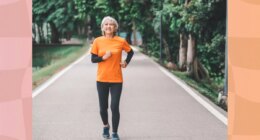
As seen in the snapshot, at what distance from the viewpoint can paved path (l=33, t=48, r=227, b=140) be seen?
8.77 metres

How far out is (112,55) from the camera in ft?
25.7

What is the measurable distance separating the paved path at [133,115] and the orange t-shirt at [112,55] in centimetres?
101

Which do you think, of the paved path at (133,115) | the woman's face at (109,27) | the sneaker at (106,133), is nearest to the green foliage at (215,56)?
the paved path at (133,115)

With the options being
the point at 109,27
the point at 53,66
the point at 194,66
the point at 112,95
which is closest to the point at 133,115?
the point at 112,95

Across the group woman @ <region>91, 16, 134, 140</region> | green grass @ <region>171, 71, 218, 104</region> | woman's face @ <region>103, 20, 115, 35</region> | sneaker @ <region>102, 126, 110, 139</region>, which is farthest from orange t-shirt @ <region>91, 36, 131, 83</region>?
green grass @ <region>171, 71, 218, 104</region>

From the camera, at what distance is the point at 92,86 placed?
16.8 metres

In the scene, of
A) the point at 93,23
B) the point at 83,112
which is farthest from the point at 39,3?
the point at 83,112

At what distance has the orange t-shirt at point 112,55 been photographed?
7832 mm

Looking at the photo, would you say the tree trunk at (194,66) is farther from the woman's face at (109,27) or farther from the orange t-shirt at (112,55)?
the woman's face at (109,27)

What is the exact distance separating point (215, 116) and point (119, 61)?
3.11 m

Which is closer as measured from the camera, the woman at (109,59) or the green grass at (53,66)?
the woman at (109,59)

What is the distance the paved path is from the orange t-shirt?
1012mm

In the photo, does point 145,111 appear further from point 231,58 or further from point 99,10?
point 99,10

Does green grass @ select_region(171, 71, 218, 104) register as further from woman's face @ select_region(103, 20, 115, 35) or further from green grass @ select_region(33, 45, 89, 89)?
woman's face @ select_region(103, 20, 115, 35)
